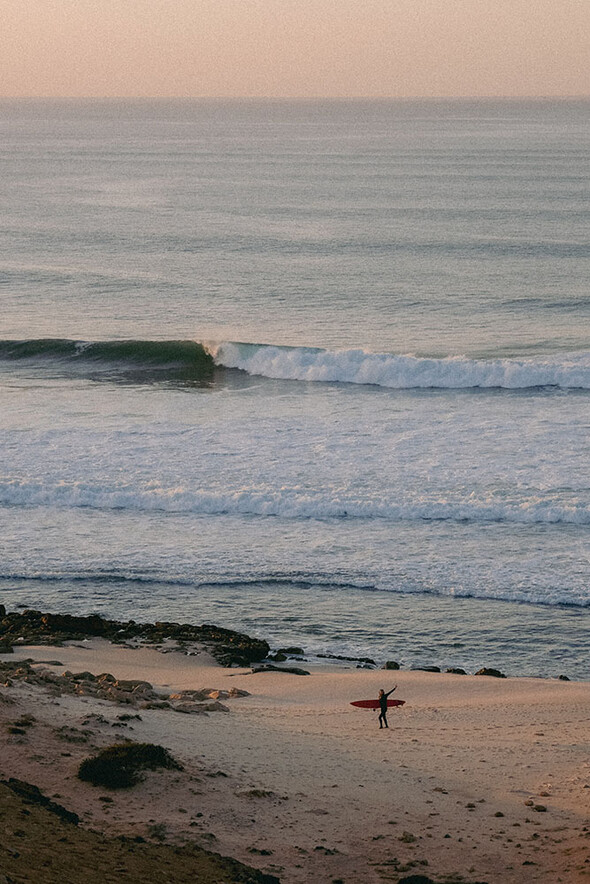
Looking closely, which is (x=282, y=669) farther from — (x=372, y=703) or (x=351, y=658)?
(x=372, y=703)

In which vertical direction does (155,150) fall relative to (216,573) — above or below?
above

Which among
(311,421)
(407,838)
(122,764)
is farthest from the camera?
(311,421)

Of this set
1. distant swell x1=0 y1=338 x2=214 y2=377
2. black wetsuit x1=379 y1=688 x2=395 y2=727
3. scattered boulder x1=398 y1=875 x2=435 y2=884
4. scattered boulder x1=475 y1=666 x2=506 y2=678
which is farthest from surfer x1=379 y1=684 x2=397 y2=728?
distant swell x1=0 y1=338 x2=214 y2=377

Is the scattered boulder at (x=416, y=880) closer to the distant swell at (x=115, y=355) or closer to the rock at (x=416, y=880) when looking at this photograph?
the rock at (x=416, y=880)

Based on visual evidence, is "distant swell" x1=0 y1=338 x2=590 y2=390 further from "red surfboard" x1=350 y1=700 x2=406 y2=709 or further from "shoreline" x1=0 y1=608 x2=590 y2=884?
"red surfboard" x1=350 y1=700 x2=406 y2=709

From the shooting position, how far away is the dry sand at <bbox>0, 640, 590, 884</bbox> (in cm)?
1312

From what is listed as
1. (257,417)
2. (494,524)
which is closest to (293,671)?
(494,524)

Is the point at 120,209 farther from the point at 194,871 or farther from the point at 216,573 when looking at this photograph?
the point at 194,871

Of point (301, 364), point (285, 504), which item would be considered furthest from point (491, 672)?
point (301, 364)

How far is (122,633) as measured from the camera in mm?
21094

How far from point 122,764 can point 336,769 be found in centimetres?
282

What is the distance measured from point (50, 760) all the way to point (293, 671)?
5615mm

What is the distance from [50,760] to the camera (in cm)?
1469

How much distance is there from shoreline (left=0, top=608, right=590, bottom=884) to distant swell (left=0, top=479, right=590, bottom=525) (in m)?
8.31
